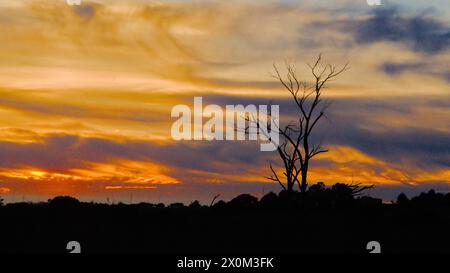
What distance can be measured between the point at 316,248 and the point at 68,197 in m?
14.4

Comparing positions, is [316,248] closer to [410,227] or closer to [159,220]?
[410,227]

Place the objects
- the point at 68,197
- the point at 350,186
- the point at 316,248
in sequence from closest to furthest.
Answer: the point at 316,248 → the point at 68,197 → the point at 350,186

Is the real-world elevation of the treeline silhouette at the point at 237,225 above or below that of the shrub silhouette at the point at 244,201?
below

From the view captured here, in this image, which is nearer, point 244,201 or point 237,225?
point 237,225

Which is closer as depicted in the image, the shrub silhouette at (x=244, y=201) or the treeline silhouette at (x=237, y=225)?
the treeline silhouette at (x=237, y=225)

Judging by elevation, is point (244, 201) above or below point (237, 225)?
above

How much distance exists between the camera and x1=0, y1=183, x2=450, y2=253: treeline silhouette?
3603 cm

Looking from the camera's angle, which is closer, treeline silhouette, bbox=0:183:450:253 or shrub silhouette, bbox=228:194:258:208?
treeline silhouette, bbox=0:183:450:253

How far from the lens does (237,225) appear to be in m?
38.1

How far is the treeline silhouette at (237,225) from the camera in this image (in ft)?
118

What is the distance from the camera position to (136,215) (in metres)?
39.8

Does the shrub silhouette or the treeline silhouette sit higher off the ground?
the shrub silhouette
